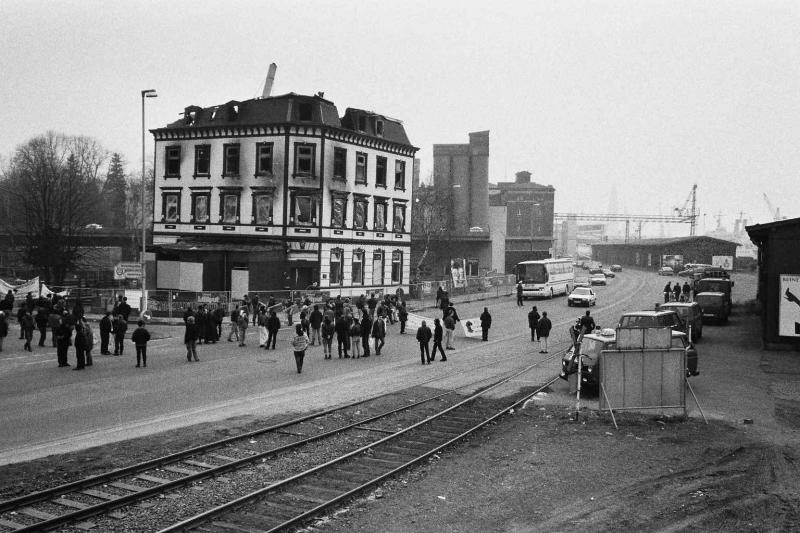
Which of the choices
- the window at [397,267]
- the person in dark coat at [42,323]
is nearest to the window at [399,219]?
the window at [397,267]

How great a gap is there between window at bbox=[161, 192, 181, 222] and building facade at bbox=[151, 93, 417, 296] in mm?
72

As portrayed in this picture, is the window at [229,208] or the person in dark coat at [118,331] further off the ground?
the window at [229,208]

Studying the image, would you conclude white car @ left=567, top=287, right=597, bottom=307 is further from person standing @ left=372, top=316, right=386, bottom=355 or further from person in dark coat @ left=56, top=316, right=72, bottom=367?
person in dark coat @ left=56, top=316, right=72, bottom=367

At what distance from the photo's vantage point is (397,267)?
54.1 meters

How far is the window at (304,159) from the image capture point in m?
46.4

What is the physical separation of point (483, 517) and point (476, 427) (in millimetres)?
5054

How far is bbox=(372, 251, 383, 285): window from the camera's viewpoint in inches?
2023

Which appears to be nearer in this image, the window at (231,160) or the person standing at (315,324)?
the person standing at (315,324)

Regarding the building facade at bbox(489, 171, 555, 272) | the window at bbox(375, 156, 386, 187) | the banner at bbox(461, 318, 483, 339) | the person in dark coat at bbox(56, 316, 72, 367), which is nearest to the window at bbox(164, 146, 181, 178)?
the window at bbox(375, 156, 386, 187)

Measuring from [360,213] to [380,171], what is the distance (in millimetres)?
→ 4097

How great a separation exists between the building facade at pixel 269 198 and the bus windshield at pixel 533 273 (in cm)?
1115

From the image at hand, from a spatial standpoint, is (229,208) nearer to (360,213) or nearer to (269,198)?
(269,198)

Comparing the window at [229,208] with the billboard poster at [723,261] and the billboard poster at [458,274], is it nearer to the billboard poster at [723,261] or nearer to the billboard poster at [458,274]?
the billboard poster at [458,274]

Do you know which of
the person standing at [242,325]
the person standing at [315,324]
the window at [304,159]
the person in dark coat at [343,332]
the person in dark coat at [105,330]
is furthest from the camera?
the window at [304,159]
